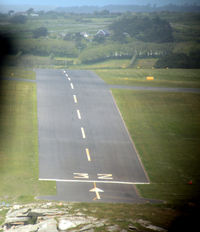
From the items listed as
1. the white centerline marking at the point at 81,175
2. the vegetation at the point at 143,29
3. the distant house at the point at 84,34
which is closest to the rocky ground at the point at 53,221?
A: the white centerline marking at the point at 81,175

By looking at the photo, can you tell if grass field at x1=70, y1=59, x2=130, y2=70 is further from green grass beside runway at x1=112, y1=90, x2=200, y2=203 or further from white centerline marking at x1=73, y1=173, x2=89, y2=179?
white centerline marking at x1=73, y1=173, x2=89, y2=179

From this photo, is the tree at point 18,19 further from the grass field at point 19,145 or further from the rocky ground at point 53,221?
the rocky ground at point 53,221

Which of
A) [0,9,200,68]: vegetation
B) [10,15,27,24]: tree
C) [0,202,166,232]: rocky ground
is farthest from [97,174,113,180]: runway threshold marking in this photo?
[10,15,27,24]: tree

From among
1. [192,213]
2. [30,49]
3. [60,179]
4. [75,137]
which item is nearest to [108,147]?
[75,137]

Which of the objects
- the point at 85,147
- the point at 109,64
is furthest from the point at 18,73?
the point at 109,64

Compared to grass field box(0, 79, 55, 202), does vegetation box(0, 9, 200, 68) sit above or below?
below

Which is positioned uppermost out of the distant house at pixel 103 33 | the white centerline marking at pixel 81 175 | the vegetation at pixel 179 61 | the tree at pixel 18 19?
the tree at pixel 18 19
